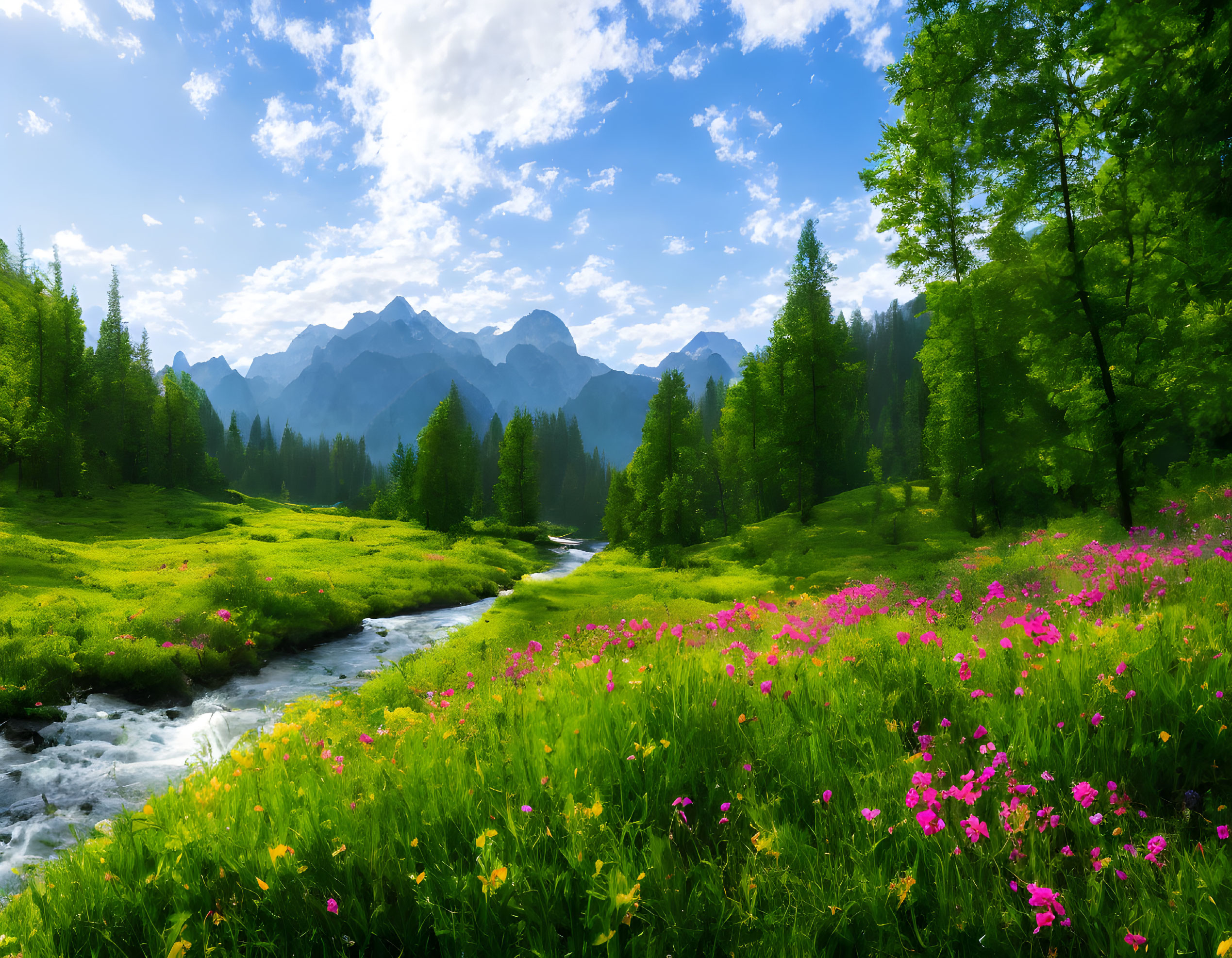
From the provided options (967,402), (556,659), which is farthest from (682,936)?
(967,402)

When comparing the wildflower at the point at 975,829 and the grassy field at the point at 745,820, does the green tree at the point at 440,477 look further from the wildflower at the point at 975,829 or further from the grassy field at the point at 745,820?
the wildflower at the point at 975,829

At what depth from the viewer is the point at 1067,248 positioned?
14094 millimetres

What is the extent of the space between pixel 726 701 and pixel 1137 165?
13.8m

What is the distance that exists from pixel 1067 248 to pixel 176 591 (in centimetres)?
2897

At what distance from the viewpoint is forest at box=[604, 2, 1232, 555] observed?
8.59 m

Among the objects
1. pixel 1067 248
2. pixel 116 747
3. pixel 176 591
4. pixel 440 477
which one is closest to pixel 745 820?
pixel 116 747

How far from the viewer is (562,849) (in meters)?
2.24

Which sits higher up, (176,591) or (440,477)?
(440,477)

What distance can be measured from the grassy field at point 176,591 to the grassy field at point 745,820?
10829mm

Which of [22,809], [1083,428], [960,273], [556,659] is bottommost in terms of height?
[22,809]

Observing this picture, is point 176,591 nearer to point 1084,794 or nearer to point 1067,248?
point 1084,794

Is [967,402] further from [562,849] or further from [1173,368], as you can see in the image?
[562,849]

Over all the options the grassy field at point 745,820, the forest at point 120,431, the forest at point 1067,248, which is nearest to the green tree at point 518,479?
the forest at point 120,431

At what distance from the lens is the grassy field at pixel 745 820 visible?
1.89 m
